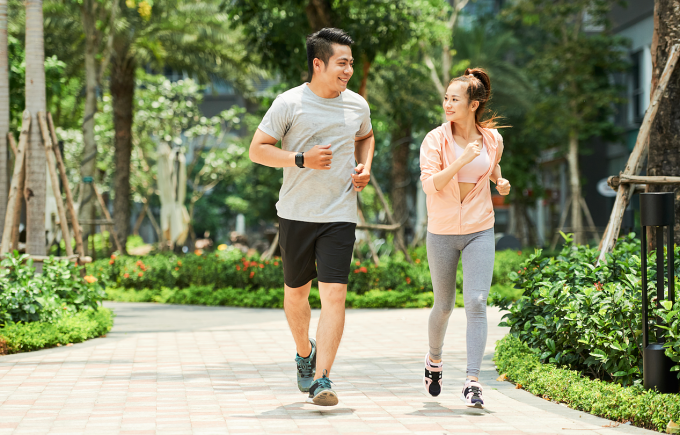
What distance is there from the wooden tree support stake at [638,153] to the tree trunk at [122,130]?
14.3 metres

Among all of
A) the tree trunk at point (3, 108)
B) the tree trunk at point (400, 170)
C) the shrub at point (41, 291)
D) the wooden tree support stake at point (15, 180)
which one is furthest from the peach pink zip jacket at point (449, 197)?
the tree trunk at point (400, 170)

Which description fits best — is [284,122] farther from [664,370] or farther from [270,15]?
[270,15]

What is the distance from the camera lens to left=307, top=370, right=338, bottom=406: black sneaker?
14.3ft

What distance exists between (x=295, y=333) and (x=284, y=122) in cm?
126

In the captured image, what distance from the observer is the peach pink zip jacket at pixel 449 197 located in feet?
14.6

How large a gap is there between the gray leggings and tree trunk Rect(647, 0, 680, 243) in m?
2.94

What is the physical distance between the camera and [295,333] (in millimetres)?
4789

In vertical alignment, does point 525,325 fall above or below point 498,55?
below

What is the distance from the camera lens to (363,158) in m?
4.75

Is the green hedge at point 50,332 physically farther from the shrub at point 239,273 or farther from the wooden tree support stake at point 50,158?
the shrub at point 239,273

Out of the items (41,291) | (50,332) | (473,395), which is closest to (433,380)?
(473,395)

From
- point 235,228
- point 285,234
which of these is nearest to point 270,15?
point 285,234

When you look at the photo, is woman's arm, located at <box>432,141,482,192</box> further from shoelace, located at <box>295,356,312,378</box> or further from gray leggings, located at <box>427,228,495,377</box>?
shoelace, located at <box>295,356,312,378</box>

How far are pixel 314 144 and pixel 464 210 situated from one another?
932mm
